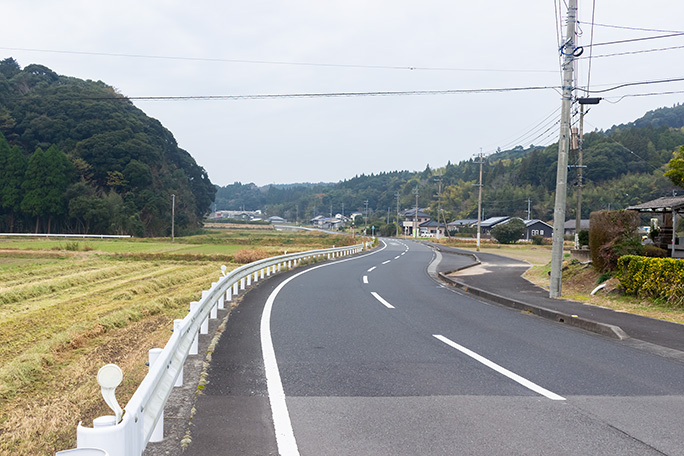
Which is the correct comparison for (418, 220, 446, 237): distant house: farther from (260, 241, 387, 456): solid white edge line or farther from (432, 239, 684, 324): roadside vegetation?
(260, 241, 387, 456): solid white edge line

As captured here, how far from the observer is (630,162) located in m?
82.8

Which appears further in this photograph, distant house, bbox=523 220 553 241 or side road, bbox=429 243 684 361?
distant house, bbox=523 220 553 241

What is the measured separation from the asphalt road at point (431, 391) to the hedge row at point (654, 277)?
3.92 metres

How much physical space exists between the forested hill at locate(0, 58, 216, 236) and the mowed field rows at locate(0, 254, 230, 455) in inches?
1724

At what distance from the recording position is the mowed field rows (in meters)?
4.29

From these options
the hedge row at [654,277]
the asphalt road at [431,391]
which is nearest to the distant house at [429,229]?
the hedge row at [654,277]

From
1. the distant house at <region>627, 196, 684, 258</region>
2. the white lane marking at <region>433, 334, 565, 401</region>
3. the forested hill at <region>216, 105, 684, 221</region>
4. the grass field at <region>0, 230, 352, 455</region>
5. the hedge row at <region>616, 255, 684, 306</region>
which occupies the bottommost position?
the grass field at <region>0, 230, 352, 455</region>

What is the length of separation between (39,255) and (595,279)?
101 feet

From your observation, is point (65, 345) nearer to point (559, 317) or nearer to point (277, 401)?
point (277, 401)

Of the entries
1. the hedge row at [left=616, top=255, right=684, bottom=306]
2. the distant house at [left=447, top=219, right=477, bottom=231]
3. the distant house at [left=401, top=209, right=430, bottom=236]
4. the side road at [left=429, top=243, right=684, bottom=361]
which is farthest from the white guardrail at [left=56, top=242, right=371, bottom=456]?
the distant house at [left=401, top=209, right=430, bottom=236]

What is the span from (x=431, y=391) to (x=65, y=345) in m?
6.00

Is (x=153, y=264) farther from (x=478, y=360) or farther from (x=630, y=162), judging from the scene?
(x=630, y=162)

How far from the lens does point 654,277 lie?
11906mm

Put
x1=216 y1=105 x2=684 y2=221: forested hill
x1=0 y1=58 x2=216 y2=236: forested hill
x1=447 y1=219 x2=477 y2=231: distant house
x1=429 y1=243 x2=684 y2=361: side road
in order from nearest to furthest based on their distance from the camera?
x1=429 y1=243 x2=684 y2=361: side road
x1=0 y1=58 x2=216 y2=236: forested hill
x1=216 y1=105 x2=684 y2=221: forested hill
x1=447 y1=219 x2=477 y2=231: distant house
